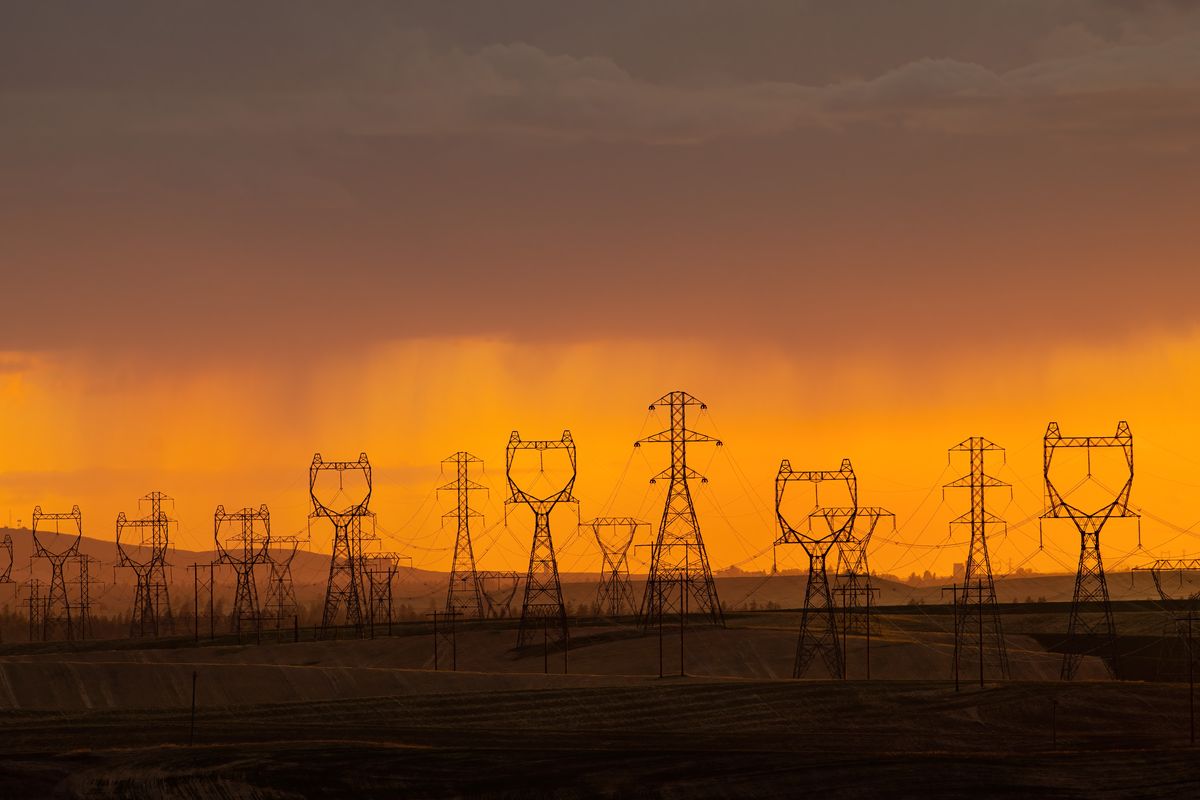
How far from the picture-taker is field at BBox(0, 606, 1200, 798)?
9575cm

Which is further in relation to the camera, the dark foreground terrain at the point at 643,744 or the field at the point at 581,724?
the field at the point at 581,724

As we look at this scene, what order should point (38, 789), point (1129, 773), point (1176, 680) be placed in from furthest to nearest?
point (1176, 680)
point (1129, 773)
point (38, 789)

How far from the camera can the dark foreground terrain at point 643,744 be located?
9456 cm

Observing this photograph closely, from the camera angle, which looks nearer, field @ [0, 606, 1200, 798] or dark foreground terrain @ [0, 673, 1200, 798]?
dark foreground terrain @ [0, 673, 1200, 798]

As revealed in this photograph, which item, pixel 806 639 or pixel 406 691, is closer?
pixel 406 691

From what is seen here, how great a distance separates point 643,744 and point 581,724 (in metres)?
16.3

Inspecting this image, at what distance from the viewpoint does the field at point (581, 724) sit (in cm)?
9575

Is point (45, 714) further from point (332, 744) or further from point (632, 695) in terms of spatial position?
point (632, 695)

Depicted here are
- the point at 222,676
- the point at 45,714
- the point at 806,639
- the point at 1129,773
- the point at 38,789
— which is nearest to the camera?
the point at 38,789

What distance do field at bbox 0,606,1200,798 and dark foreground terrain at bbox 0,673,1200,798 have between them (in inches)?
9.5

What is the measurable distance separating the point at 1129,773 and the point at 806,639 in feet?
244

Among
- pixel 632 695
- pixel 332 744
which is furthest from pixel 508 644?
pixel 332 744

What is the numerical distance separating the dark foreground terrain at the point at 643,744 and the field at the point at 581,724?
0.24 metres

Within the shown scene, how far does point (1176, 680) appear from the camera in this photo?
164 meters
